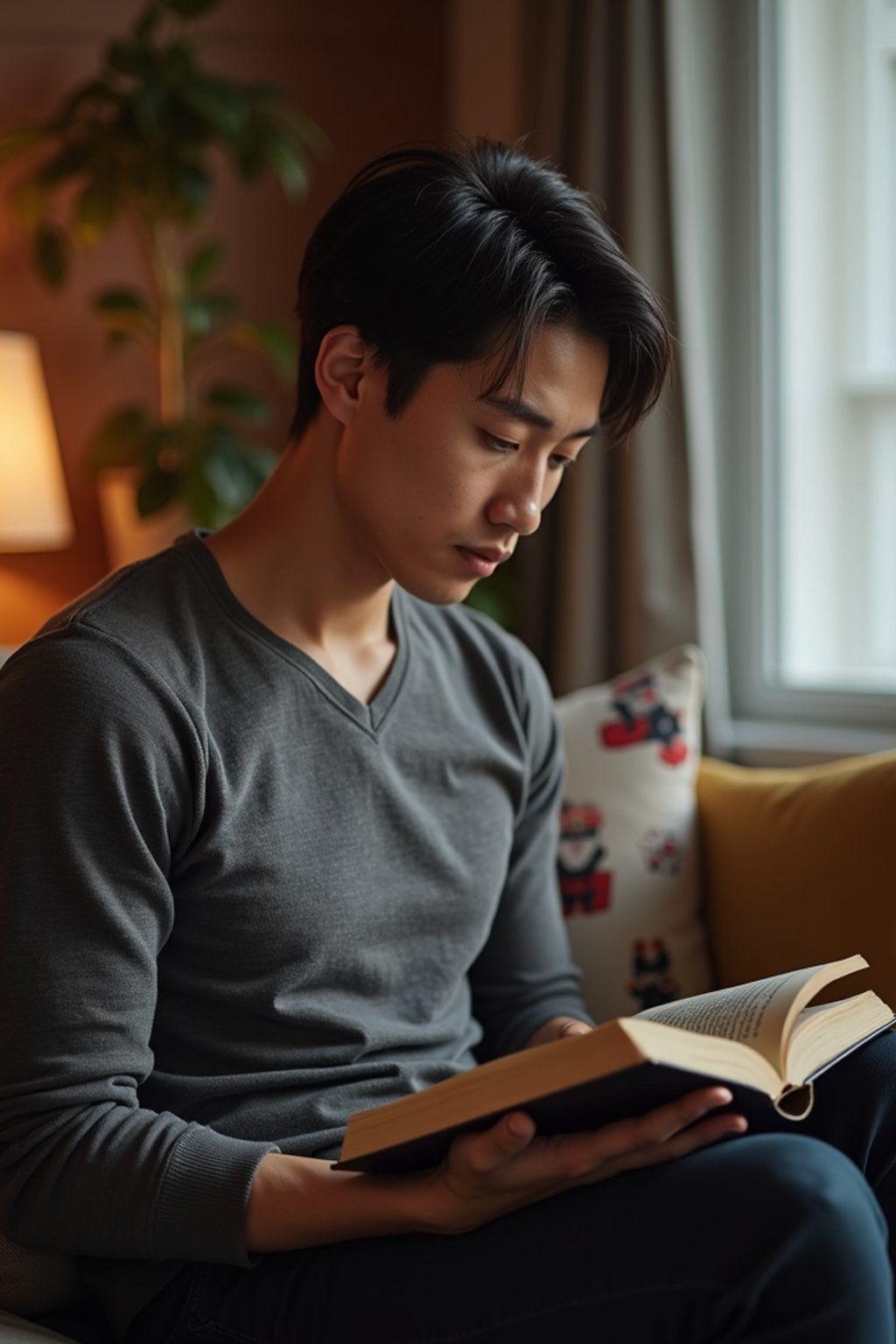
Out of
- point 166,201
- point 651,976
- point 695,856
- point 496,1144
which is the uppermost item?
point 166,201

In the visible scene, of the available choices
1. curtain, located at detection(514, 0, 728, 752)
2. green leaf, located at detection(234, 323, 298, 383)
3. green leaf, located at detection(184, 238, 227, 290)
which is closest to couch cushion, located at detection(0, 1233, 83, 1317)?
curtain, located at detection(514, 0, 728, 752)

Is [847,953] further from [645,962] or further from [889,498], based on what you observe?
[889,498]

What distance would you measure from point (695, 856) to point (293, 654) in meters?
0.67

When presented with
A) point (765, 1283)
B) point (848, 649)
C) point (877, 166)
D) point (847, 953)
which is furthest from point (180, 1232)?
point (877, 166)

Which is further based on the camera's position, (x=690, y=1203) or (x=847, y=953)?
(x=847, y=953)

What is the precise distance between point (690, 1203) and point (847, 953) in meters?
0.57

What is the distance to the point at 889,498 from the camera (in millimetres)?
2377

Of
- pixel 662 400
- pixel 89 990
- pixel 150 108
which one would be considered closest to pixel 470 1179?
pixel 89 990

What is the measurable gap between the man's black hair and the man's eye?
0.12 feet

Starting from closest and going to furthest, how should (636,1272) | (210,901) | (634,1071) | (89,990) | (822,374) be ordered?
(634,1071)
(636,1272)
(89,990)
(210,901)
(822,374)

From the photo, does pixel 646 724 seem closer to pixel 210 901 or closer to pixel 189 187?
pixel 210 901

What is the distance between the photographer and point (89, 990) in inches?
39.1

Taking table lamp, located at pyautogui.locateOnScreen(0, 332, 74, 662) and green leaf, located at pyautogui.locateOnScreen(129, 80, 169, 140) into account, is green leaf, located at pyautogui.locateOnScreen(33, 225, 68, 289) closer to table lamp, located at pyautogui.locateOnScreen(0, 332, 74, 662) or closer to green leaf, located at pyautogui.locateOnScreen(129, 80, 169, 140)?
table lamp, located at pyautogui.locateOnScreen(0, 332, 74, 662)

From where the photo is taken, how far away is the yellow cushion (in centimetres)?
140
